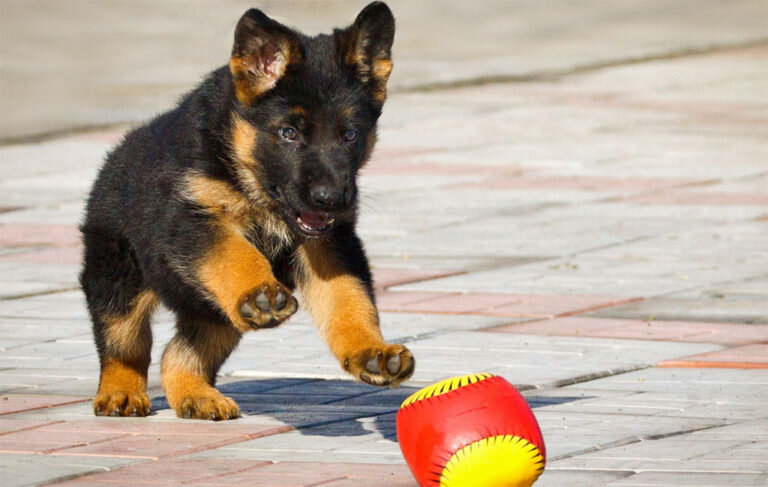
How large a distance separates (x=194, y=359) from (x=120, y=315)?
0.39 metres

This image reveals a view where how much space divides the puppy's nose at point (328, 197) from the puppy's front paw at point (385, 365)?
580 millimetres

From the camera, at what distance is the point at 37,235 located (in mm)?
12414

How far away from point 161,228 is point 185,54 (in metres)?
A: 19.3

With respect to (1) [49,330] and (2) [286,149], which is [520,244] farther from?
(2) [286,149]

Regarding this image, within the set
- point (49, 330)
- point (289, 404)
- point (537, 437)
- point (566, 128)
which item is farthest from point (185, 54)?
point (537, 437)

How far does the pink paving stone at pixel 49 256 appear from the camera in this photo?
1133cm

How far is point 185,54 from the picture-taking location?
84.3 ft

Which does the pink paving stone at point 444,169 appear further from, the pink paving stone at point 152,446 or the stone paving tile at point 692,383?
the pink paving stone at point 152,446

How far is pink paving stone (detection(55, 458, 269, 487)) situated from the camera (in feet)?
18.4

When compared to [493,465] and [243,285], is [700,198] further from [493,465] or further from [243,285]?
[493,465]

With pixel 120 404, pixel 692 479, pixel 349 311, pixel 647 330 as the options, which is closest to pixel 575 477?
pixel 692 479

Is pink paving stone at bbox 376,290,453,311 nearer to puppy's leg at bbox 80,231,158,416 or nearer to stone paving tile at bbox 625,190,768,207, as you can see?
puppy's leg at bbox 80,231,158,416

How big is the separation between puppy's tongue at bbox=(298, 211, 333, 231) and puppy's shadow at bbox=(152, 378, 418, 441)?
2.63 ft

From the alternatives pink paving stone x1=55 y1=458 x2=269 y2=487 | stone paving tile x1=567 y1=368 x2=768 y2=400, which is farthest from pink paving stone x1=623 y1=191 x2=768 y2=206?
pink paving stone x1=55 y1=458 x2=269 y2=487
